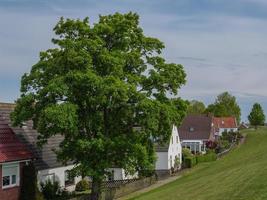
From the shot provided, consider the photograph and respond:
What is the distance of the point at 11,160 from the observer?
1321 inches

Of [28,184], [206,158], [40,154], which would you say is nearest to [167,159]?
[206,158]

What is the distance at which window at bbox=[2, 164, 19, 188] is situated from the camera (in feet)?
110

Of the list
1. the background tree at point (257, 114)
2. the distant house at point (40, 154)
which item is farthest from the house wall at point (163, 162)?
the background tree at point (257, 114)

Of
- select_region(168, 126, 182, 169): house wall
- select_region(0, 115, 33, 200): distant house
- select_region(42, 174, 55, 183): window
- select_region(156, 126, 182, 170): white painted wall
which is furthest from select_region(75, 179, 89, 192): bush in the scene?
select_region(168, 126, 182, 169): house wall

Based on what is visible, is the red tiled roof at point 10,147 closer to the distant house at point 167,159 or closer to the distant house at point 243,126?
the distant house at point 167,159

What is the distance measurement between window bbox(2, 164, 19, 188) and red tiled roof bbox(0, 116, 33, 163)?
62cm

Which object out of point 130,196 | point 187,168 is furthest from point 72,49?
point 187,168

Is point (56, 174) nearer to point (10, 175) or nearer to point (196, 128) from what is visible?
point (10, 175)

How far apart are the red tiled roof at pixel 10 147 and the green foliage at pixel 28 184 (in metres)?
0.94

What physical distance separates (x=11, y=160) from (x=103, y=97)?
25.6 ft

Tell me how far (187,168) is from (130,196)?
1024 inches

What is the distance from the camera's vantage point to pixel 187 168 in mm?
66000

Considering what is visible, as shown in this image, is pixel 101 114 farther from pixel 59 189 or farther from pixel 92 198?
pixel 59 189

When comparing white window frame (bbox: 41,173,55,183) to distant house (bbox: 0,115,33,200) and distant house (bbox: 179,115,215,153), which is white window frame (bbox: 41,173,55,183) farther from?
distant house (bbox: 179,115,215,153)
